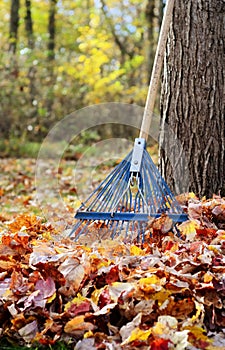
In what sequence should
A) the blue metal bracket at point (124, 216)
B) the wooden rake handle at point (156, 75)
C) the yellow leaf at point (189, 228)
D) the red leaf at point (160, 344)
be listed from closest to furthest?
the red leaf at point (160, 344) → the yellow leaf at point (189, 228) → the blue metal bracket at point (124, 216) → the wooden rake handle at point (156, 75)

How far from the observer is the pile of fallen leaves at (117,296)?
2.06 meters

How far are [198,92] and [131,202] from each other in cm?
92

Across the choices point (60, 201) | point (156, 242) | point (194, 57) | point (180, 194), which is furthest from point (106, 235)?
point (60, 201)

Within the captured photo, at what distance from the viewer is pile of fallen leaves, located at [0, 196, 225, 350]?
2057 mm

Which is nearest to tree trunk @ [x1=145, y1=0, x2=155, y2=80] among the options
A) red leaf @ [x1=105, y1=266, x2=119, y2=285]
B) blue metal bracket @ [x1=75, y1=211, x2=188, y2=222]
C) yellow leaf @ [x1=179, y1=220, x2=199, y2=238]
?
blue metal bracket @ [x1=75, y1=211, x2=188, y2=222]

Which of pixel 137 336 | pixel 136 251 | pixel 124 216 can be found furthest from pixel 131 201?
pixel 137 336

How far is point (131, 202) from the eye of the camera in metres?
3.09

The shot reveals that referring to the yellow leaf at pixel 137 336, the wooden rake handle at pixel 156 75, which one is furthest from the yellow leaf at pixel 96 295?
the wooden rake handle at pixel 156 75

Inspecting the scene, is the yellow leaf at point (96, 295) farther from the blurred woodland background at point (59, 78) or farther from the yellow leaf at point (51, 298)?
the blurred woodland background at point (59, 78)

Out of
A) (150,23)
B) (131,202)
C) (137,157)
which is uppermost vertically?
(150,23)

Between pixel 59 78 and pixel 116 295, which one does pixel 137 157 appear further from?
pixel 59 78

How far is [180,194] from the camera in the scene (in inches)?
139

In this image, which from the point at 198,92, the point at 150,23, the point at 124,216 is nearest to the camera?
the point at 124,216

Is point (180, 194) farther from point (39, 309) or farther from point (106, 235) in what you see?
point (39, 309)
